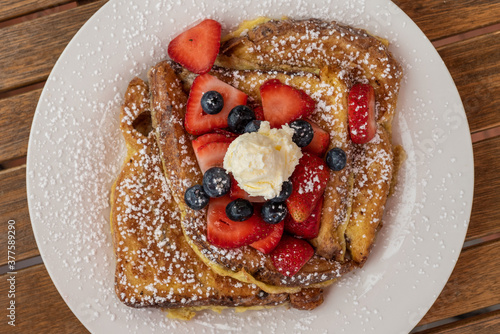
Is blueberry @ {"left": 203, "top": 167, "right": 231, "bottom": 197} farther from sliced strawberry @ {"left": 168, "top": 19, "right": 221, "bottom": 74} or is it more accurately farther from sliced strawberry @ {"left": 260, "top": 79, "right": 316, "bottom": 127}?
sliced strawberry @ {"left": 168, "top": 19, "right": 221, "bottom": 74}

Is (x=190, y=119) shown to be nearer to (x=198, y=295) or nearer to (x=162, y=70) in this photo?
(x=162, y=70)

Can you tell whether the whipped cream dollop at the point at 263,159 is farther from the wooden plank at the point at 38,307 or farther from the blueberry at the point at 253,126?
the wooden plank at the point at 38,307

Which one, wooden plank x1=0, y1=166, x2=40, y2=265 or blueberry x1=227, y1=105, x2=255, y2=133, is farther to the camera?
wooden plank x1=0, y1=166, x2=40, y2=265

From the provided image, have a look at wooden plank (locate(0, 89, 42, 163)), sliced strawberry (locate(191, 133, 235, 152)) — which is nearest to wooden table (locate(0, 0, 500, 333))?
wooden plank (locate(0, 89, 42, 163))

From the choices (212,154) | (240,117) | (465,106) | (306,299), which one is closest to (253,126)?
(240,117)

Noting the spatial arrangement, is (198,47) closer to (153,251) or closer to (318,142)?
(318,142)

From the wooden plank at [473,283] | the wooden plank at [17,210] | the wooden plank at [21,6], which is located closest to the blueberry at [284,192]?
the wooden plank at [473,283]
